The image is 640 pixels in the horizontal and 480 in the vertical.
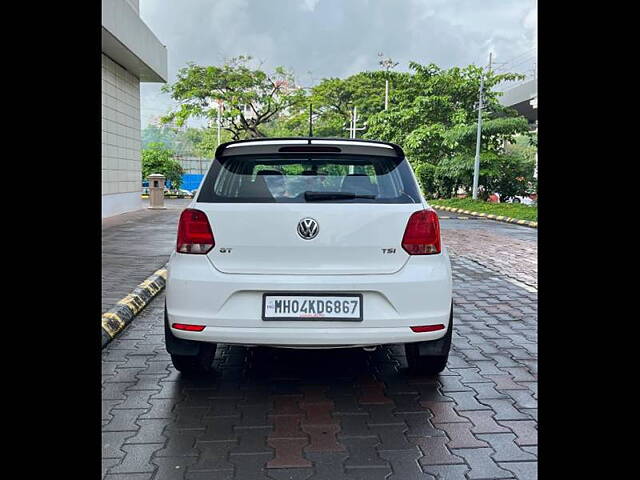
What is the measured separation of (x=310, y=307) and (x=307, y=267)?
0.23m

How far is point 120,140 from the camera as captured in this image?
66.9 feet

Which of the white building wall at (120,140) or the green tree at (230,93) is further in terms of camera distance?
the green tree at (230,93)

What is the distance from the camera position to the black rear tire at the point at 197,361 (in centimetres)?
437

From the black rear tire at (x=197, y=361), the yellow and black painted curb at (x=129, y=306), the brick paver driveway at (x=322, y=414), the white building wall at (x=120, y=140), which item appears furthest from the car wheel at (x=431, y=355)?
the white building wall at (x=120, y=140)

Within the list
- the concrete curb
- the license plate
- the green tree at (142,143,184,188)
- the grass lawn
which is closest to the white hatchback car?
the license plate

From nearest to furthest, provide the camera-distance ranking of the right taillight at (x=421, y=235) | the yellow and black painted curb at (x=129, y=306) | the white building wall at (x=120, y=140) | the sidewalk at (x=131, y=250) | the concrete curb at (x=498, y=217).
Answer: the right taillight at (x=421, y=235)
the yellow and black painted curb at (x=129, y=306)
the sidewalk at (x=131, y=250)
the white building wall at (x=120, y=140)
the concrete curb at (x=498, y=217)

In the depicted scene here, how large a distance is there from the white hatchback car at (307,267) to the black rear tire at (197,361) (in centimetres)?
41

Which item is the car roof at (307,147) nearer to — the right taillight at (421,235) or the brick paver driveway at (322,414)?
the right taillight at (421,235)

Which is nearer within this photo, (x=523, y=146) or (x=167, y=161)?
(x=167, y=161)
